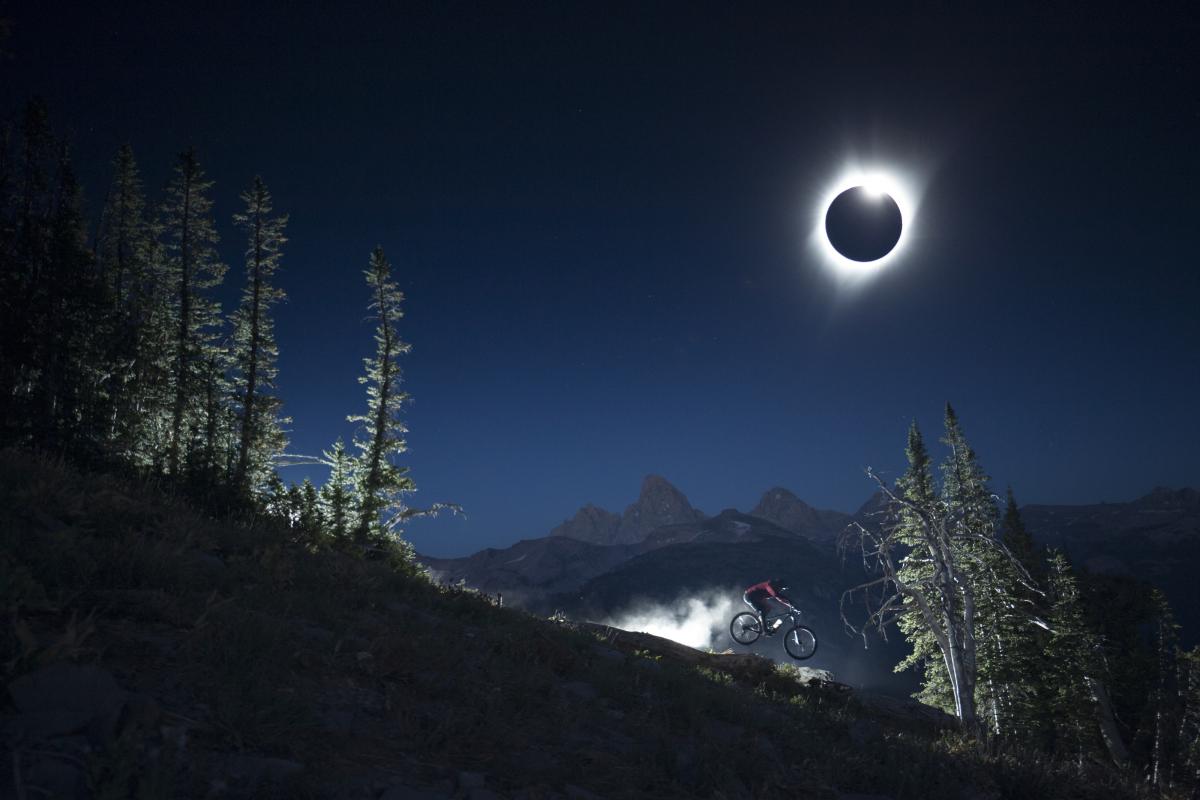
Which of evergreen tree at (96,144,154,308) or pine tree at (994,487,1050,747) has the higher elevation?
evergreen tree at (96,144,154,308)

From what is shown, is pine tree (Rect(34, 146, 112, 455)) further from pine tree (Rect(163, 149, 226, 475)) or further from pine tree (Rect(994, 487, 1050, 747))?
pine tree (Rect(994, 487, 1050, 747))

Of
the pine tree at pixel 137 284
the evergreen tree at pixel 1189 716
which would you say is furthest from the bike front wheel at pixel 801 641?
the pine tree at pixel 137 284

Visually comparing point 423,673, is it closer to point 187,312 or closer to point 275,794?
point 275,794

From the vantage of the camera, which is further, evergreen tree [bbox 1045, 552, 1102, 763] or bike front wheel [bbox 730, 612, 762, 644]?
evergreen tree [bbox 1045, 552, 1102, 763]

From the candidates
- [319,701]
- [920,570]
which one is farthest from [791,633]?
[319,701]

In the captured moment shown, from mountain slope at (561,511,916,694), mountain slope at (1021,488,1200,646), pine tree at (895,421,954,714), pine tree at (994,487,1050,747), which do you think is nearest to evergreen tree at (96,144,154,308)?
pine tree at (895,421,954,714)

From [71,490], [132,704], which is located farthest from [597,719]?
[71,490]
